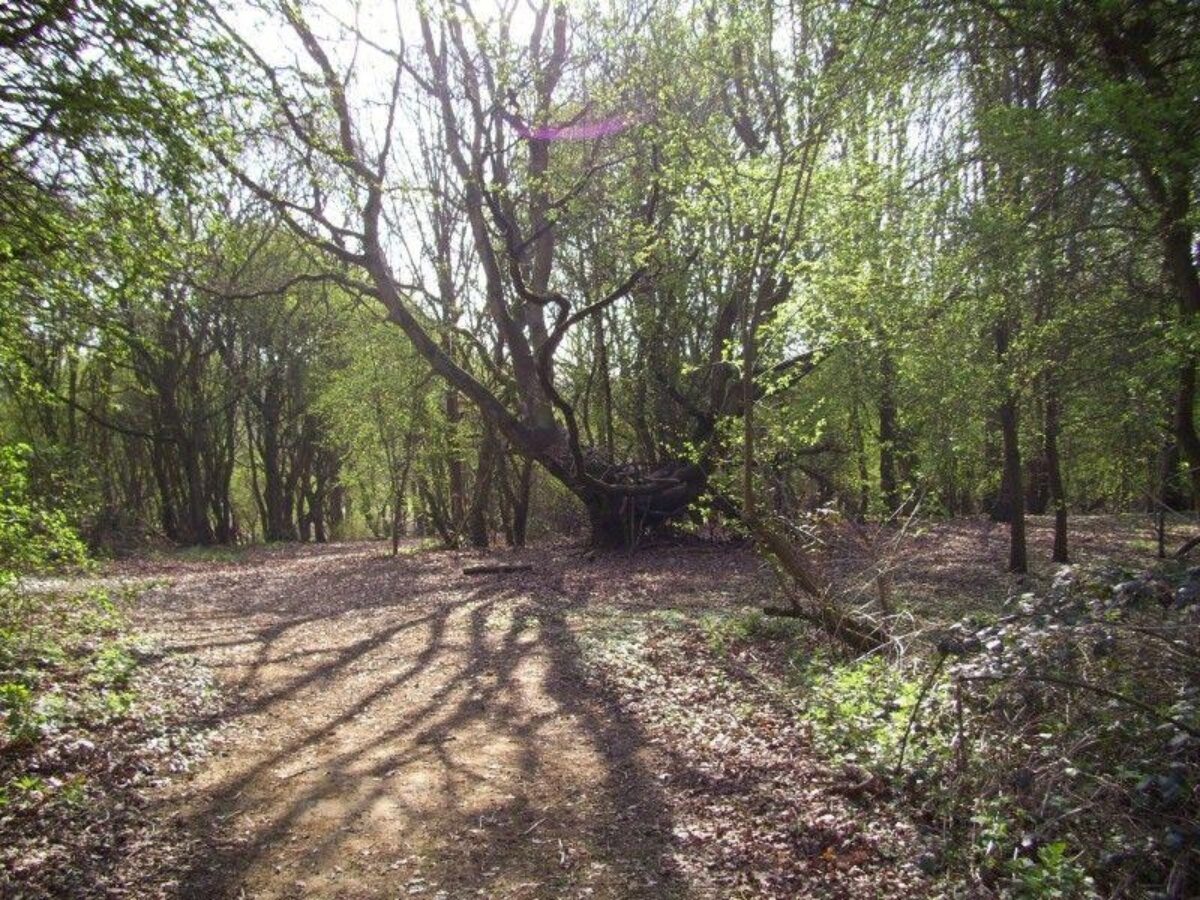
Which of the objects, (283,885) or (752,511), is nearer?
(283,885)

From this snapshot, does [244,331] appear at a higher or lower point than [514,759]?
higher

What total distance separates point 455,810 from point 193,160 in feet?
16.6

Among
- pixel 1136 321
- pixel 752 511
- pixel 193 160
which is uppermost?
pixel 193 160

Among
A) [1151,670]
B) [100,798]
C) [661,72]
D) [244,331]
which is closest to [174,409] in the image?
[244,331]

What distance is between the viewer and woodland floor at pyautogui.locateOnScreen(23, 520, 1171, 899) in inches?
165

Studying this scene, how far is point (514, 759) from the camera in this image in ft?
19.3

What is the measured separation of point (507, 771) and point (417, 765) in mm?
692

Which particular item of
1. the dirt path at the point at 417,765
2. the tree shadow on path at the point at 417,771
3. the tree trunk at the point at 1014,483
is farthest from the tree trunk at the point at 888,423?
the tree shadow on path at the point at 417,771

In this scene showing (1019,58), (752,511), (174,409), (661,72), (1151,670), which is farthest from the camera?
(174,409)

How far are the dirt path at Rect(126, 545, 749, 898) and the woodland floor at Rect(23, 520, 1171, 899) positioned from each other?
20mm

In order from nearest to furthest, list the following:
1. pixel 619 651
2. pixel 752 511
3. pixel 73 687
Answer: pixel 73 687 → pixel 752 511 → pixel 619 651

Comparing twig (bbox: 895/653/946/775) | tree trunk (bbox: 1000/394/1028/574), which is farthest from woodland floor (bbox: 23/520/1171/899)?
tree trunk (bbox: 1000/394/1028/574)

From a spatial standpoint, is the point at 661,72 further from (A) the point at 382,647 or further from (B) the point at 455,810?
(B) the point at 455,810

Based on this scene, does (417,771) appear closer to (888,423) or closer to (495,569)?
(495,569)
